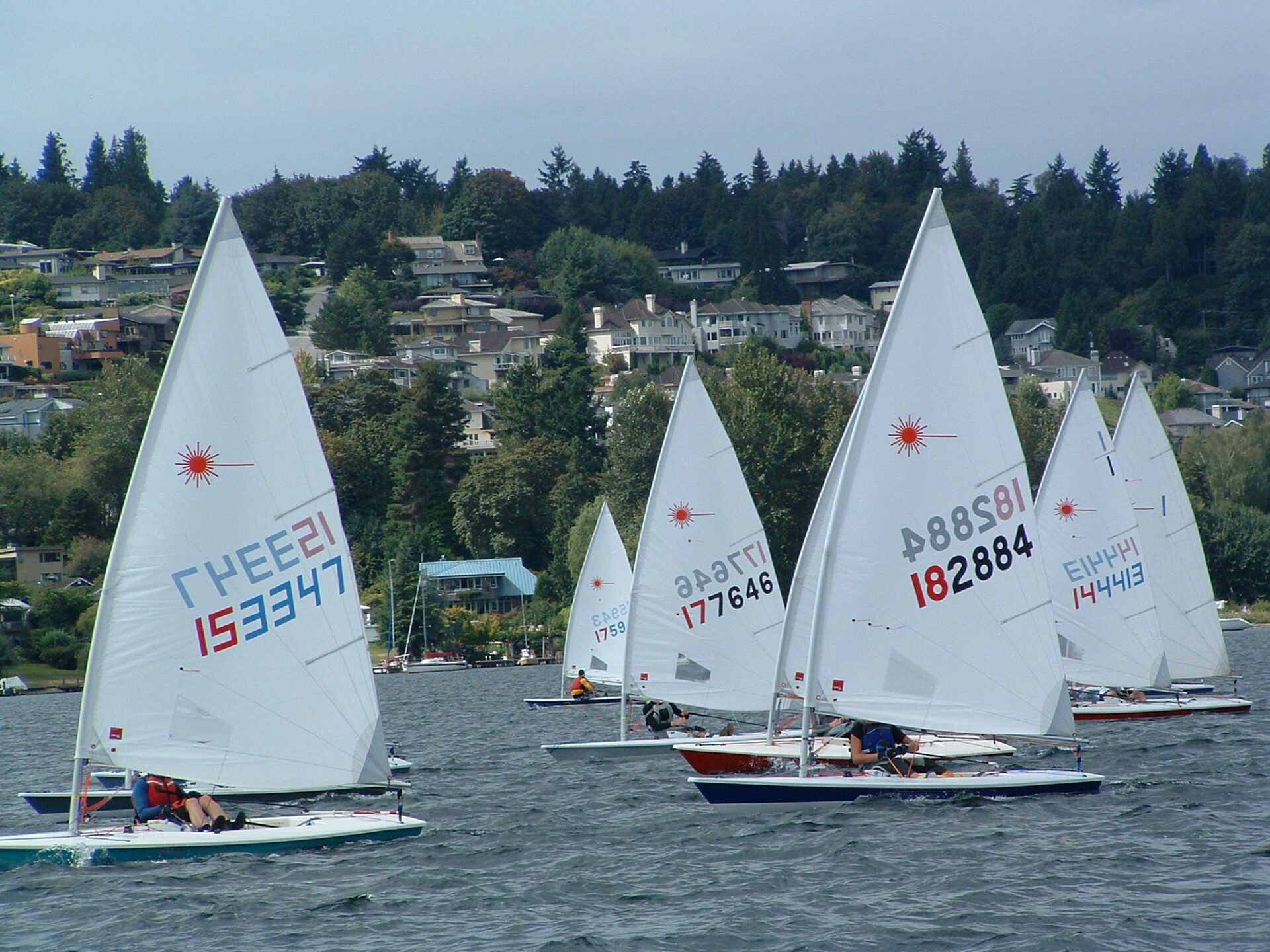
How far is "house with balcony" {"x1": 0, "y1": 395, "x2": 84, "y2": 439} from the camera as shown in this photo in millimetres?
108500

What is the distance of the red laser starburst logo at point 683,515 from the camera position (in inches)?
1124

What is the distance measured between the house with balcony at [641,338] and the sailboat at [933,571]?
127101 millimetres

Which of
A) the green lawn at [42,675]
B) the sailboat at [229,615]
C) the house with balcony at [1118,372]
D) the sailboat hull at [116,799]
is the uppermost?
the house with balcony at [1118,372]

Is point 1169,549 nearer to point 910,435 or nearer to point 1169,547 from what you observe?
point 1169,547

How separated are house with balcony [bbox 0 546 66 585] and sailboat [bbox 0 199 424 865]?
7382 cm

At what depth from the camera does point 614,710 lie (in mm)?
42531

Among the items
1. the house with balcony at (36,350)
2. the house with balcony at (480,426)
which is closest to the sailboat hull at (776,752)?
the house with balcony at (480,426)

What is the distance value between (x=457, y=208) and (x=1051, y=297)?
236 ft

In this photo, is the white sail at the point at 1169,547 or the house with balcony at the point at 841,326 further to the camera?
the house with balcony at the point at 841,326

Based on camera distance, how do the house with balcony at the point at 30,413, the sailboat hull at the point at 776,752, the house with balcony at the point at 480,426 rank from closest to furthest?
the sailboat hull at the point at 776,752, the house with balcony at the point at 30,413, the house with balcony at the point at 480,426

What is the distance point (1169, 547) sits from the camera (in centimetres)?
3525

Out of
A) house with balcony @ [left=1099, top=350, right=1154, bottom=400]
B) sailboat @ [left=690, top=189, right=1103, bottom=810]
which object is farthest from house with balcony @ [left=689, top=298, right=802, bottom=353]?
sailboat @ [left=690, top=189, right=1103, bottom=810]

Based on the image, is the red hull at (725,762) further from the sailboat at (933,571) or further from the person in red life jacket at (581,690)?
the person in red life jacket at (581,690)

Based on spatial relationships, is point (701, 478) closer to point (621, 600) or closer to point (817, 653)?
point (817, 653)
